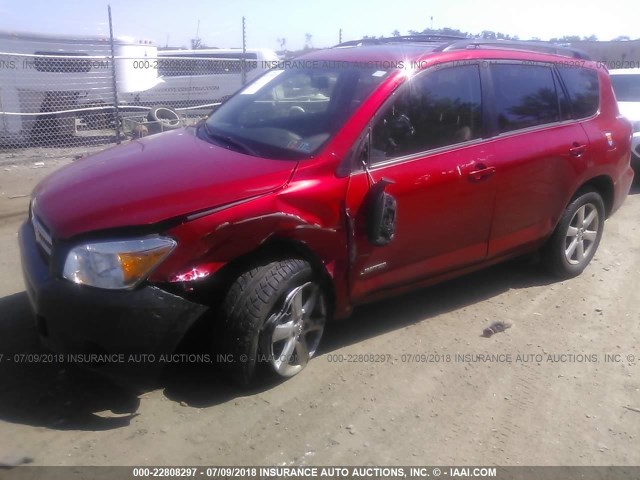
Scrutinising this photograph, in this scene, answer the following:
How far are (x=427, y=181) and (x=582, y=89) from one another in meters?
2.01

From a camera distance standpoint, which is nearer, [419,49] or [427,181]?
[427,181]

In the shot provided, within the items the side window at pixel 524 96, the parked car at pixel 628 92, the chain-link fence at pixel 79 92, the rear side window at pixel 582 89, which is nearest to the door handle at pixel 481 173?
the side window at pixel 524 96

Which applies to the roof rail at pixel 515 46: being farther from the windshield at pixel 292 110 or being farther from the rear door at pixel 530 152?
the windshield at pixel 292 110

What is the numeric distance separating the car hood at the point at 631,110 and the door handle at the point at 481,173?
5.24 meters

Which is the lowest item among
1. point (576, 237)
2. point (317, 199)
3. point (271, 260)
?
point (576, 237)

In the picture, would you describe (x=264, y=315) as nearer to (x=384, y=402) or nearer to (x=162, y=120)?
(x=384, y=402)

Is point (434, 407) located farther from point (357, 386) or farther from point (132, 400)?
point (132, 400)

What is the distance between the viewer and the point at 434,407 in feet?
11.5

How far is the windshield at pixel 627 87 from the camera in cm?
955

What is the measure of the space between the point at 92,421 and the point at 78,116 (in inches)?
355

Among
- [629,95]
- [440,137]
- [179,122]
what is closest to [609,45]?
[629,95]

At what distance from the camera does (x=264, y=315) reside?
131 inches

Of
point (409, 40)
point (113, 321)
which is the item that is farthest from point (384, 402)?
point (409, 40)

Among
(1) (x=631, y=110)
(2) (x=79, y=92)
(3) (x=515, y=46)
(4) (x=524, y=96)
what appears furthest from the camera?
(2) (x=79, y=92)
